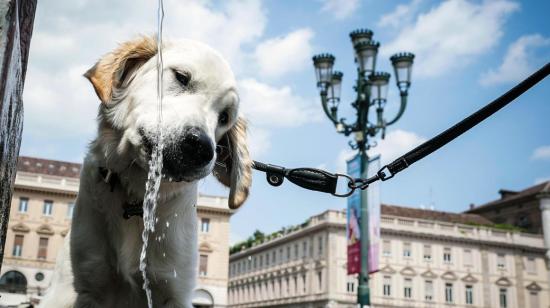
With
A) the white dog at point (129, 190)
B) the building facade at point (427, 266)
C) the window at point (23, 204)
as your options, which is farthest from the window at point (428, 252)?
the white dog at point (129, 190)

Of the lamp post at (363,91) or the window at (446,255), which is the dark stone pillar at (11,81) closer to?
the lamp post at (363,91)

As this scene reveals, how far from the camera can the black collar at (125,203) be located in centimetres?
243

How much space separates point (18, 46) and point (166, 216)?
3.85 ft

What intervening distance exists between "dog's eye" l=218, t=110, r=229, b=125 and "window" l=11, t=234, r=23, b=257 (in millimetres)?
49946

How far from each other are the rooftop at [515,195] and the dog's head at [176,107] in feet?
250

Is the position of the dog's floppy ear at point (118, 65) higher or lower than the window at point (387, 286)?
lower

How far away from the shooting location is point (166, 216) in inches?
98.3

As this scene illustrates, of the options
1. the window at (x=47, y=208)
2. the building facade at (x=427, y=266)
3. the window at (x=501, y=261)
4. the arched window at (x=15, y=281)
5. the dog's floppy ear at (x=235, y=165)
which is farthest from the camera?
the window at (x=501, y=261)

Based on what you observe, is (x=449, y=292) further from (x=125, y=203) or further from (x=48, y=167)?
(x=125, y=203)

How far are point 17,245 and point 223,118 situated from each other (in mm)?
50427

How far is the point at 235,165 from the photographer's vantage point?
2.73 metres

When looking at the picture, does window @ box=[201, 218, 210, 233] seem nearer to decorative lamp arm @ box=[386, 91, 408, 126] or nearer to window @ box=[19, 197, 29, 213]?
window @ box=[19, 197, 29, 213]

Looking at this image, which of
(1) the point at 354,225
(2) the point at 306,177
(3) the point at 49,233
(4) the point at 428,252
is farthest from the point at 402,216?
(2) the point at 306,177

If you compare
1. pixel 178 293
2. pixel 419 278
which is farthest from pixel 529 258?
pixel 178 293
